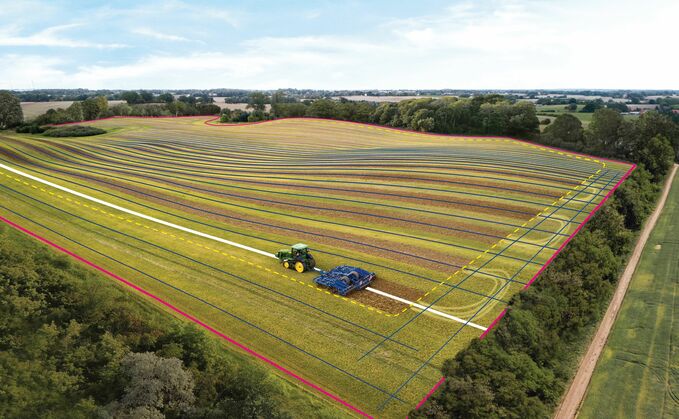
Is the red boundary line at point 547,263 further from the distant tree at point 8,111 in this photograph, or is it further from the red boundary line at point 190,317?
the distant tree at point 8,111

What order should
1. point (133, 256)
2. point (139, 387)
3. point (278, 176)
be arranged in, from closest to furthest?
1. point (139, 387)
2. point (133, 256)
3. point (278, 176)

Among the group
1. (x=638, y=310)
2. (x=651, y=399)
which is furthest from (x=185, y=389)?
(x=638, y=310)

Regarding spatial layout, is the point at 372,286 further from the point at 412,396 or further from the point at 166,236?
the point at 166,236

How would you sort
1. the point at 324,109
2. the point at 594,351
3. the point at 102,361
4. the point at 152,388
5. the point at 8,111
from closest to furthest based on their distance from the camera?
the point at 152,388, the point at 102,361, the point at 594,351, the point at 8,111, the point at 324,109

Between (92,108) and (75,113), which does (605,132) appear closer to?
(75,113)

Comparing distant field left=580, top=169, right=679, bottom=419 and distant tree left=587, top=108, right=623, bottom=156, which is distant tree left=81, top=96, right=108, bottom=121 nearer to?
distant tree left=587, top=108, right=623, bottom=156

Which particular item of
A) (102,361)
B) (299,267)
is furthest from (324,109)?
(102,361)
